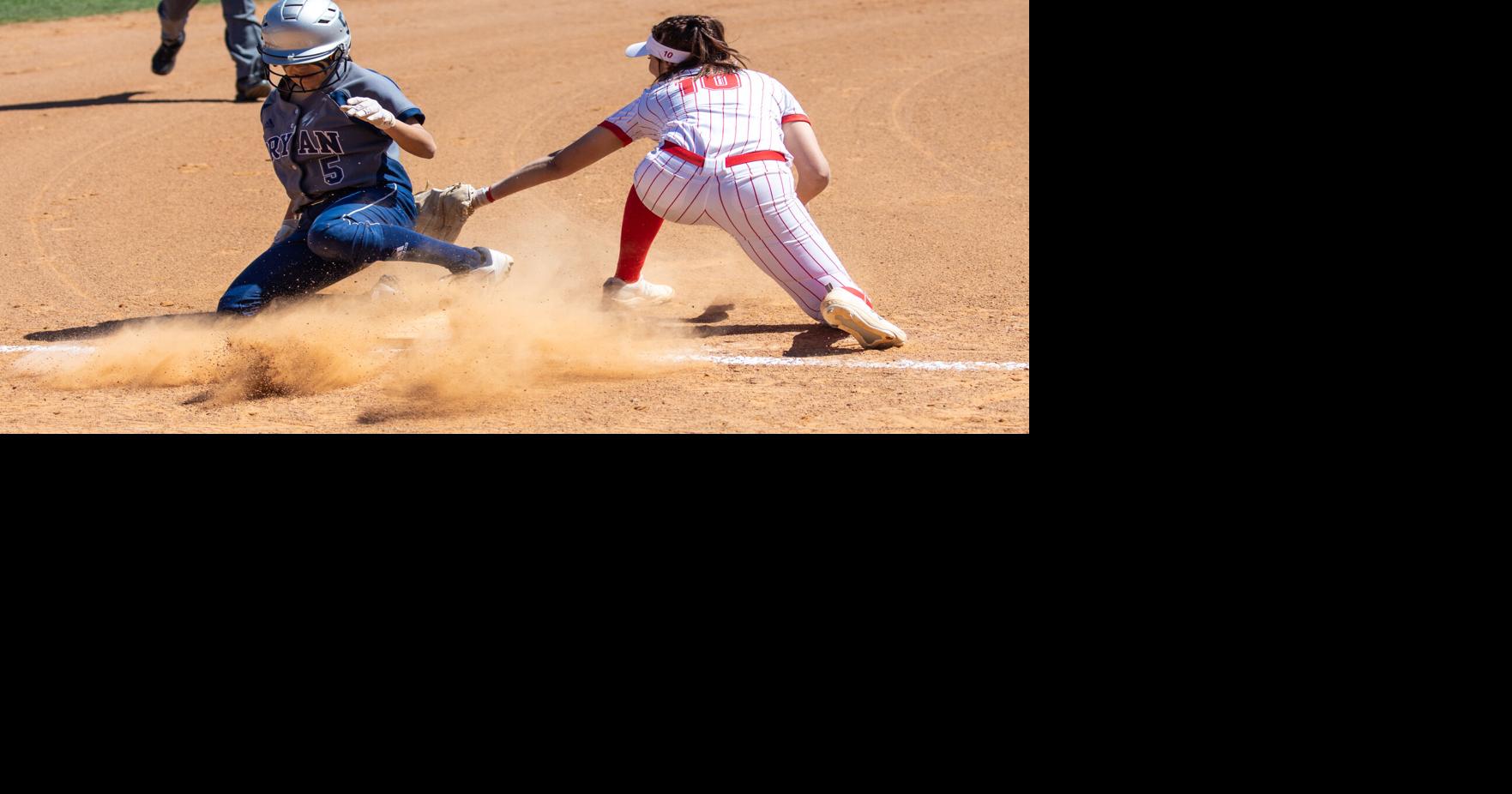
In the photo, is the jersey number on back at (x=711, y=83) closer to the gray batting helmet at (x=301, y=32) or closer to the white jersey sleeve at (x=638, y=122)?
the white jersey sleeve at (x=638, y=122)

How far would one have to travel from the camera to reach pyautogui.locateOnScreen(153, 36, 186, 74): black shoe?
10953mm

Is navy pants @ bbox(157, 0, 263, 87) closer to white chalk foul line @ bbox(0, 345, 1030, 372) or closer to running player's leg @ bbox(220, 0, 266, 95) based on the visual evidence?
running player's leg @ bbox(220, 0, 266, 95)

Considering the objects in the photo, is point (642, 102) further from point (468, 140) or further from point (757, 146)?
point (468, 140)

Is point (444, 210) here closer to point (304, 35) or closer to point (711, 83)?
point (304, 35)

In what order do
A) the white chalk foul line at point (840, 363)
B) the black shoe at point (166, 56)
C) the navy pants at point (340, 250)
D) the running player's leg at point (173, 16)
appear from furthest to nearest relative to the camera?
1. the black shoe at point (166, 56)
2. the running player's leg at point (173, 16)
3. the navy pants at point (340, 250)
4. the white chalk foul line at point (840, 363)

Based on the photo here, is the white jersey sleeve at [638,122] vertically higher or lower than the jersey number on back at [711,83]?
lower

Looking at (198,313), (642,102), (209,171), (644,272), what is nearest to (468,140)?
(209,171)

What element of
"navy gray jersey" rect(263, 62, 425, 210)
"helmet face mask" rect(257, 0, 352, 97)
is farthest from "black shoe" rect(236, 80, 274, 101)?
→ "helmet face mask" rect(257, 0, 352, 97)

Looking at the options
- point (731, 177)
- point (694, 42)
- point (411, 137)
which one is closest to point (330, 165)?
point (411, 137)

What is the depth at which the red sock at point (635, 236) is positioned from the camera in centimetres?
581

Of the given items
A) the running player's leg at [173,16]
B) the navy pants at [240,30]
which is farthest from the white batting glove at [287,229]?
the running player's leg at [173,16]

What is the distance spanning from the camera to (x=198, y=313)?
6.03m

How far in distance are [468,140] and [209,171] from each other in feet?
5.30

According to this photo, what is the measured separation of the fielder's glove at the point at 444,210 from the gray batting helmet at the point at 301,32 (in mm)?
784
